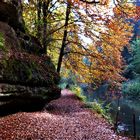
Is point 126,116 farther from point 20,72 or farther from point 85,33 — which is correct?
point 20,72

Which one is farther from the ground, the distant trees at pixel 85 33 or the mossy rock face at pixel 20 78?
the distant trees at pixel 85 33

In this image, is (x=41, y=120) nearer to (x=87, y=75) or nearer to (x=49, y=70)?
(x=49, y=70)

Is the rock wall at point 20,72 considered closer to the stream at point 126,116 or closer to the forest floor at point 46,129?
the forest floor at point 46,129

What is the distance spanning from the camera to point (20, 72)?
1048 centimetres

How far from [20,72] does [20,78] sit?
231 mm

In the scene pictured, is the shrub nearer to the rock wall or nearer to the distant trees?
the distant trees

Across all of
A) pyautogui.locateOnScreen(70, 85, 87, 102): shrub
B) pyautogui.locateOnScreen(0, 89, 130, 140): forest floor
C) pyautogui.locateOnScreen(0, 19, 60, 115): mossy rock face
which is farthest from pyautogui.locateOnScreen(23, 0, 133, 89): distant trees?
pyautogui.locateOnScreen(0, 89, 130, 140): forest floor

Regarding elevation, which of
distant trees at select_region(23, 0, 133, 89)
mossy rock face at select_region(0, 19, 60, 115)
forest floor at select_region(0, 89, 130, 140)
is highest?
distant trees at select_region(23, 0, 133, 89)

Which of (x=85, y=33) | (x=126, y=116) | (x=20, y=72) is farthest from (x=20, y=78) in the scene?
(x=126, y=116)

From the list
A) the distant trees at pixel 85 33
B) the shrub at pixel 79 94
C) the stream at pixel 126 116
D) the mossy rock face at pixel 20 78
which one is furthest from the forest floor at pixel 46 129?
the shrub at pixel 79 94

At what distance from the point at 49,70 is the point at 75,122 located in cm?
318

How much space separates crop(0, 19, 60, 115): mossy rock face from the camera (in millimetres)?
9680

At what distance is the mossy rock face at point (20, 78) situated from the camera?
9680 mm

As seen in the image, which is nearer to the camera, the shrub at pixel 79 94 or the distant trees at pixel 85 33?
the distant trees at pixel 85 33
